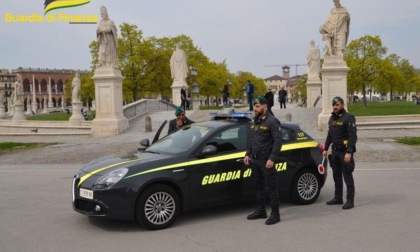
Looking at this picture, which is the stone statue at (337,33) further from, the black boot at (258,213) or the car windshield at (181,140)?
the black boot at (258,213)

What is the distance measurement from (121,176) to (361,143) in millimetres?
12523

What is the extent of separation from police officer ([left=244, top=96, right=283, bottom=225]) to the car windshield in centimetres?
92

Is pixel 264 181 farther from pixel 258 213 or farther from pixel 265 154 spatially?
pixel 258 213

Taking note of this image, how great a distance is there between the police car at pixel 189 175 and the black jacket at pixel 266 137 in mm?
541

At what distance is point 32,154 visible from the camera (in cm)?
1648

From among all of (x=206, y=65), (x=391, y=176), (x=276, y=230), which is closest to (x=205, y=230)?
(x=276, y=230)

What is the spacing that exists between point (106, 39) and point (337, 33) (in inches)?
447

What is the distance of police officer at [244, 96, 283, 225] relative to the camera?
629cm

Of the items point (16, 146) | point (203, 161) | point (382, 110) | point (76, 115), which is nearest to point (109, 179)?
point (203, 161)

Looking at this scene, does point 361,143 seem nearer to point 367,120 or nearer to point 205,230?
point 367,120

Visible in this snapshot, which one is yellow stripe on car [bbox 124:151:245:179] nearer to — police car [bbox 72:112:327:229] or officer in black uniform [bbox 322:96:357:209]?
police car [bbox 72:112:327:229]

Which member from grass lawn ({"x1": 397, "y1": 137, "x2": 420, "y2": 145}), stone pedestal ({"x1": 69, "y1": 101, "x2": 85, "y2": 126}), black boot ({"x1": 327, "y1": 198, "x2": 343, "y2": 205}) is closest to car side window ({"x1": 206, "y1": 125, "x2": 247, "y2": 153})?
black boot ({"x1": 327, "y1": 198, "x2": 343, "y2": 205})

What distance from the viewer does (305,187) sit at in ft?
25.0

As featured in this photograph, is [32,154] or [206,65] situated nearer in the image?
[32,154]
